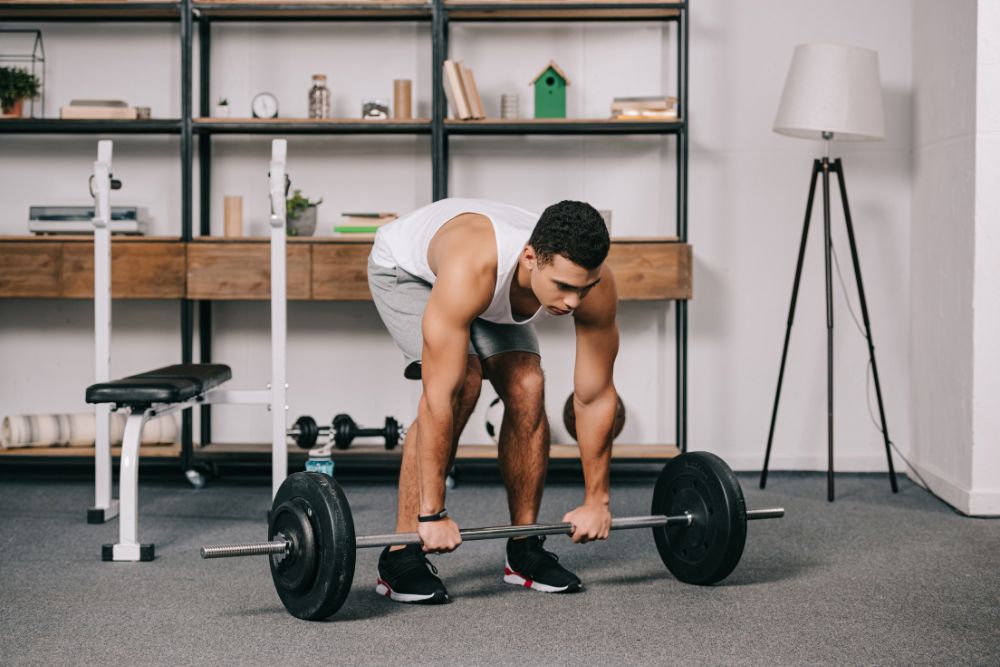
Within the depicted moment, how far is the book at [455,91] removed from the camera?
404 centimetres

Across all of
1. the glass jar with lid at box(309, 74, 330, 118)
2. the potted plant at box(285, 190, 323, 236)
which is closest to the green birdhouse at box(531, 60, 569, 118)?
the glass jar with lid at box(309, 74, 330, 118)

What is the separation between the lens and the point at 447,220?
2.47 m

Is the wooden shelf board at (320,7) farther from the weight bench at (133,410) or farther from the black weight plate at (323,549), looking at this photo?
the black weight plate at (323,549)

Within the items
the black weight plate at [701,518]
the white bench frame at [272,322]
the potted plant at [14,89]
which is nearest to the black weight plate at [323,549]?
the black weight plate at [701,518]

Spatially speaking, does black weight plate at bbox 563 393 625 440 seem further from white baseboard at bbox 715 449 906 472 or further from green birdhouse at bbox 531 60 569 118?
green birdhouse at bbox 531 60 569 118

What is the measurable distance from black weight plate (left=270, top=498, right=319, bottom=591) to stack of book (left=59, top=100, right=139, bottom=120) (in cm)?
244

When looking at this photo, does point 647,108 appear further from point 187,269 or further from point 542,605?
point 542,605

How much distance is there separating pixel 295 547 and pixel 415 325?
0.63 m

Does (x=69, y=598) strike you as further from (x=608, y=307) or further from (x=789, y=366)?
(x=789, y=366)

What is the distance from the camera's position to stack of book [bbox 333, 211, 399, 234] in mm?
4086

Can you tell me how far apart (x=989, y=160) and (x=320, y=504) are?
2.61m

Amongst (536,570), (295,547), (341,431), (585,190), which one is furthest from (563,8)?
A: (295,547)

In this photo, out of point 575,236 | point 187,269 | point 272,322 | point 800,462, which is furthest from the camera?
point 800,462

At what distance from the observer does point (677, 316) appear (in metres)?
4.23
